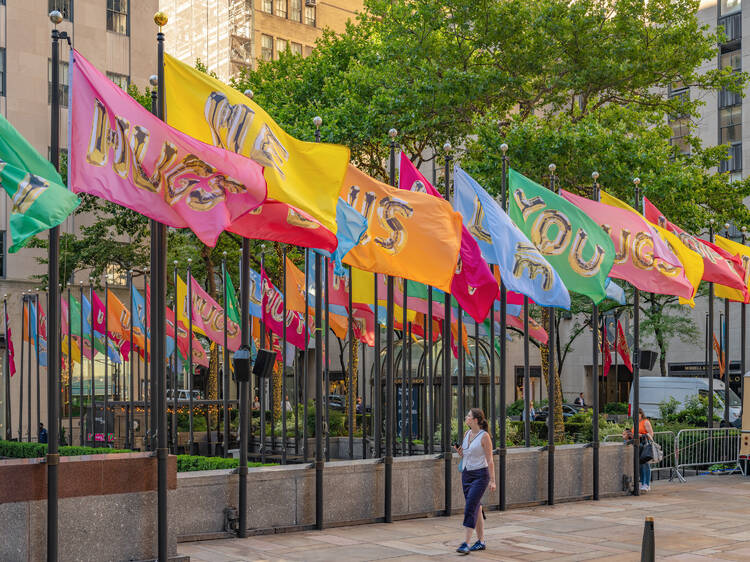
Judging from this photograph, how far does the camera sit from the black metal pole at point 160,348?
12.0m

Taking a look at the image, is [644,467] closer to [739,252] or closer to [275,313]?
[739,252]

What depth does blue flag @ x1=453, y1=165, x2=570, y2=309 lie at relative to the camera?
17297 millimetres

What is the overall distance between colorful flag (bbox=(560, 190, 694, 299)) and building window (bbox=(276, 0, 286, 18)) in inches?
2587

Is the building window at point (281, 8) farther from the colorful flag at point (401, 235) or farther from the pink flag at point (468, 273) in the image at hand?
the colorful flag at point (401, 235)

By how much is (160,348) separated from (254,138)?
3.14 m

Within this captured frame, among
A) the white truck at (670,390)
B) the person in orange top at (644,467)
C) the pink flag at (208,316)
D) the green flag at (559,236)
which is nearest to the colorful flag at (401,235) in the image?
the green flag at (559,236)

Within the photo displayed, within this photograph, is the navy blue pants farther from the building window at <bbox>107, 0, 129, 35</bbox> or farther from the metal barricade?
the building window at <bbox>107, 0, 129, 35</bbox>

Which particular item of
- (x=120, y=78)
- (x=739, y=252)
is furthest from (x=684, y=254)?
(x=120, y=78)

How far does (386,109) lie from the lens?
32625 mm

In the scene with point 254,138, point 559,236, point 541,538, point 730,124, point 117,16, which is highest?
point 117,16

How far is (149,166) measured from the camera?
39.1 feet

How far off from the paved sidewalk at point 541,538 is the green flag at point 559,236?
4317mm

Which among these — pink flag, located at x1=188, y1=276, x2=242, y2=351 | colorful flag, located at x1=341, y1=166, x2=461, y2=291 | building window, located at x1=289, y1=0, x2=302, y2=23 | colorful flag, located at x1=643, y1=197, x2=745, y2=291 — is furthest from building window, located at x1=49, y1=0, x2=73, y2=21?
colorful flag, located at x1=341, y1=166, x2=461, y2=291

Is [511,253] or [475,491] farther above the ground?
[511,253]
